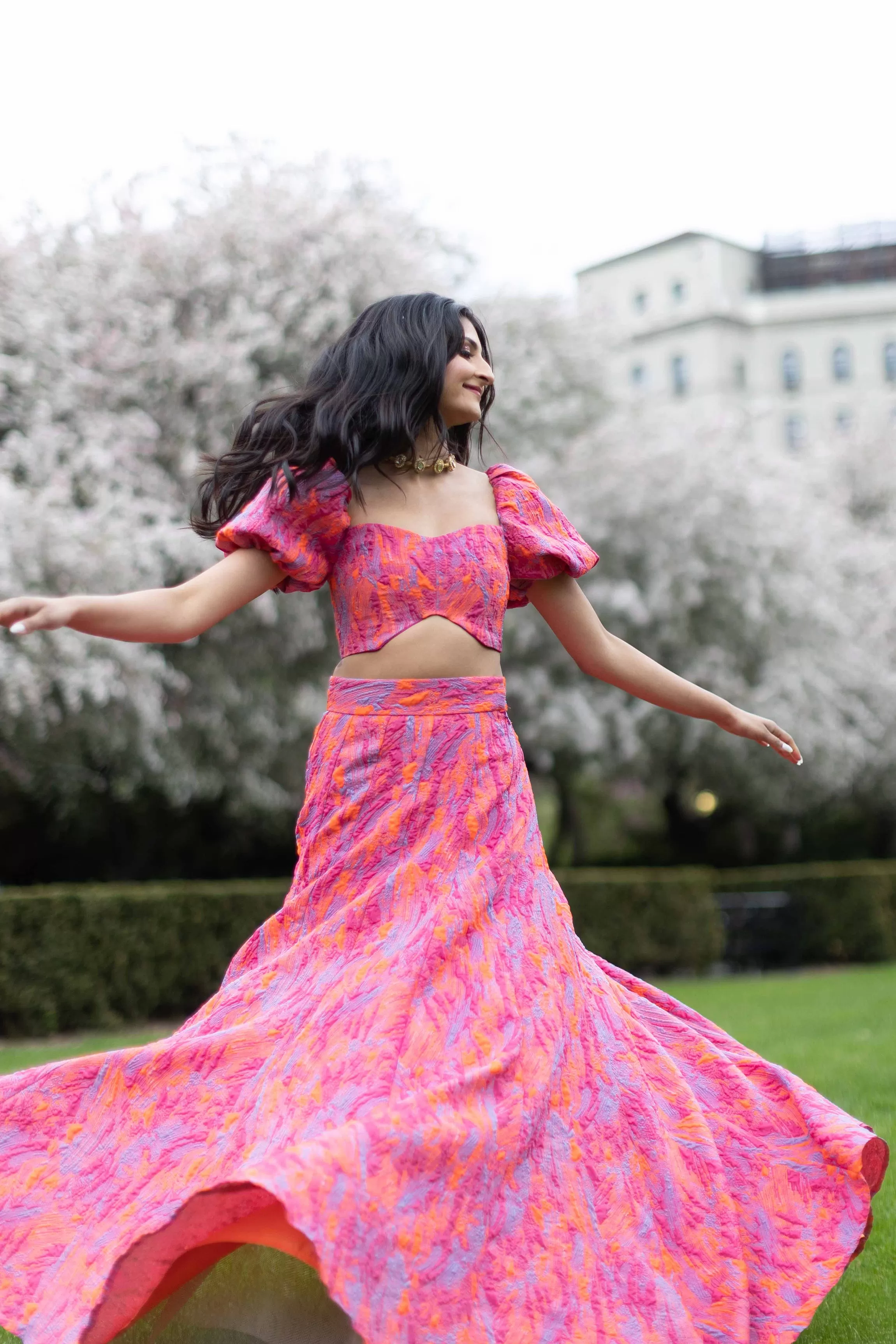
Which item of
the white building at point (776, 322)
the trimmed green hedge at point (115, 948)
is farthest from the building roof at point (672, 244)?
the trimmed green hedge at point (115, 948)

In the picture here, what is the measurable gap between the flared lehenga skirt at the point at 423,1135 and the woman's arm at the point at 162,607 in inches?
12.0

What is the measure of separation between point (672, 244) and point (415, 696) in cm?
6110

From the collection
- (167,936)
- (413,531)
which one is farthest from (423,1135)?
(167,936)

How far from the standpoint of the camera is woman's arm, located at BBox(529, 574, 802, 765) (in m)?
3.31

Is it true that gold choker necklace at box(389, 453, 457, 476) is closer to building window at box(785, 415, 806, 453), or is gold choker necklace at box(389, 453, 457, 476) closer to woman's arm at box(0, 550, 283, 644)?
woman's arm at box(0, 550, 283, 644)

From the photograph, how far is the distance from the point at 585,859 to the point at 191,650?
11987 millimetres

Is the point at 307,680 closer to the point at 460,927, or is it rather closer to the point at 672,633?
the point at 672,633

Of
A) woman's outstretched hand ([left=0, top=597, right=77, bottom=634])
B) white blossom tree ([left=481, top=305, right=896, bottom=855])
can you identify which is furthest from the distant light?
woman's outstretched hand ([left=0, top=597, right=77, bottom=634])

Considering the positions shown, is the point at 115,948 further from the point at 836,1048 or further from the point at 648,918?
the point at 648,918

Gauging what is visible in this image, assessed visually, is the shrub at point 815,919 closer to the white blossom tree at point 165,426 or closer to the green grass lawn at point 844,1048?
the green grass lawn at point 844,1048

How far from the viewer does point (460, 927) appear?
274cm

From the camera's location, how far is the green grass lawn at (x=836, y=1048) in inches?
129

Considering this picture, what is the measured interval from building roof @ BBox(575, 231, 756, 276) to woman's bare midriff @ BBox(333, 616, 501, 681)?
58.9 meters

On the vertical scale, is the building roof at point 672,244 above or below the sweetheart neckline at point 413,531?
above
